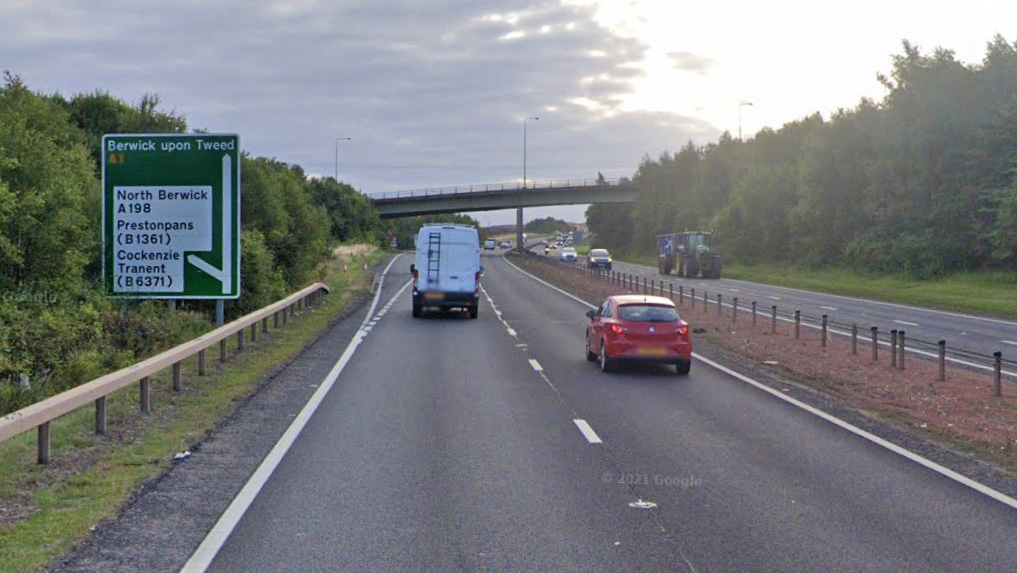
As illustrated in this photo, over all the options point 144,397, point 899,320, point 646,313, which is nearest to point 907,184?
point 899,320

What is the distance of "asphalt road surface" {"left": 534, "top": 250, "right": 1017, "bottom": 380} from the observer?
27578 mm

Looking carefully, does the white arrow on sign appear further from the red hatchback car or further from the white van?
the white van

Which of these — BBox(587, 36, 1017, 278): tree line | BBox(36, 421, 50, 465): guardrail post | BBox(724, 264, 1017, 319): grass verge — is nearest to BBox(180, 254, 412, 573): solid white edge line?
BBox(36, 421, 50, 465): guardrail post

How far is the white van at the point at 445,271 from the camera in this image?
36125mm

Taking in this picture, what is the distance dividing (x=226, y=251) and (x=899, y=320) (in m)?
23.0

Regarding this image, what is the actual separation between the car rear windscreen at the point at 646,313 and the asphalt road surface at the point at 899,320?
18.0 feet

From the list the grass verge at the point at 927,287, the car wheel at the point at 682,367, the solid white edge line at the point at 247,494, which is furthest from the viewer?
the grass verge at the point at 927,287

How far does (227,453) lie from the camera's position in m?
12.1

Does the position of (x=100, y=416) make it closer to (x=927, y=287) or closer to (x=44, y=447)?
(x=44, y=447)

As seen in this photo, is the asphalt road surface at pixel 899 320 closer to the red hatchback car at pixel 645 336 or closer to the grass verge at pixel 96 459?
the red hatchback car at pixel 645 336

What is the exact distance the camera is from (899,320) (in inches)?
1435

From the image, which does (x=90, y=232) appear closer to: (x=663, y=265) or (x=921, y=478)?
(x=921, y=478)

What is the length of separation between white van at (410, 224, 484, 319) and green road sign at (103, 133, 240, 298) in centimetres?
1417

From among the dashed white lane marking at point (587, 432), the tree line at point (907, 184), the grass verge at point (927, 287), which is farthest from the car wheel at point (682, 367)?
the tree line at point (907, 184)
